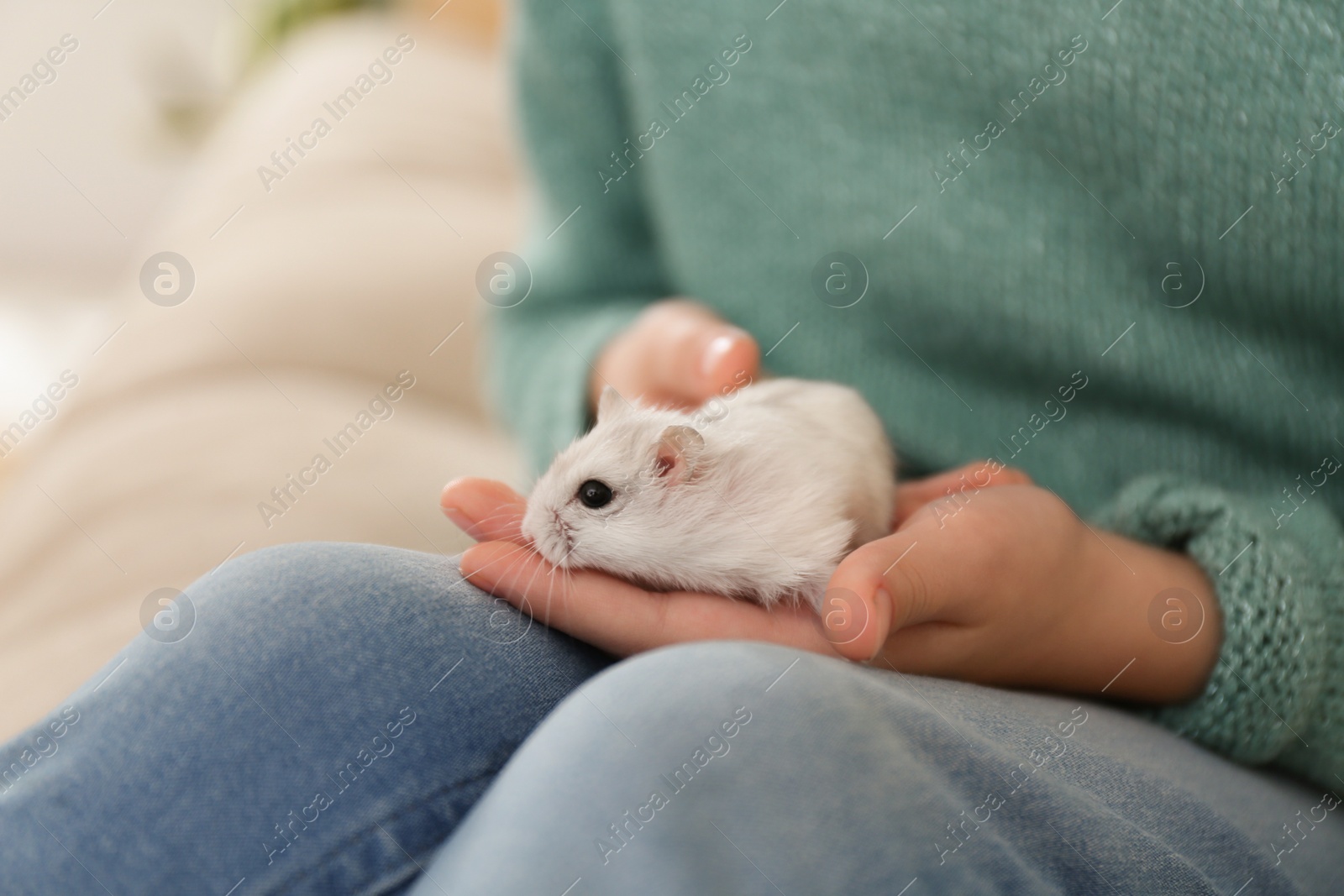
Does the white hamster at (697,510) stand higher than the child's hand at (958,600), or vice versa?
the white hamster at (697,510)

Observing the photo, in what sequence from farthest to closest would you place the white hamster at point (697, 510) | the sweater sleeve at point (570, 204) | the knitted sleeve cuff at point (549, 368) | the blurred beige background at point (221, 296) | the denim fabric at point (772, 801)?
the sweater sleeve at point (570, 204) → the knitted sleeve cuff at point (549, 368) → the blurred beige background at point (221, 296) → the white hamster at point (697, 510) → the denim fabric at point (772, 801)

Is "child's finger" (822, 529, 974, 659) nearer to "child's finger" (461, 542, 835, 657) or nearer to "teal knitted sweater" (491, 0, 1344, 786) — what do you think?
"child's finger" (461, 542, 835, 657)

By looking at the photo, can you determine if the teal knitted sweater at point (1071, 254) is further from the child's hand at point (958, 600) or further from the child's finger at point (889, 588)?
the child's finger at point (889, 588)

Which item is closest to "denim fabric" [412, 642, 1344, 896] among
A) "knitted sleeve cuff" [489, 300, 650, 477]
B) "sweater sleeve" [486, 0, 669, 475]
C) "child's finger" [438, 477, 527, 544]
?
"child's finger" [438, 477, 527, 544]

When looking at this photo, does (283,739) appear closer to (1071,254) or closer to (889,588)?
(889,588)

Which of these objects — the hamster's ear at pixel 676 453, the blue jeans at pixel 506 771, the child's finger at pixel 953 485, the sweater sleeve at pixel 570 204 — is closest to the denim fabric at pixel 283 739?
the blue jeans at pixel 506 771

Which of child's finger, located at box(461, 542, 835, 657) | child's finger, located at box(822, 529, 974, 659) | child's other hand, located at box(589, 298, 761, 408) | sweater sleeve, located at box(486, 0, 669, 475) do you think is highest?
sweater sleeve, located at box(486, 0, 669, 475)

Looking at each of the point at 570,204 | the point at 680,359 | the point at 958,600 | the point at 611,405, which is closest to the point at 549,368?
the point at 570,204
